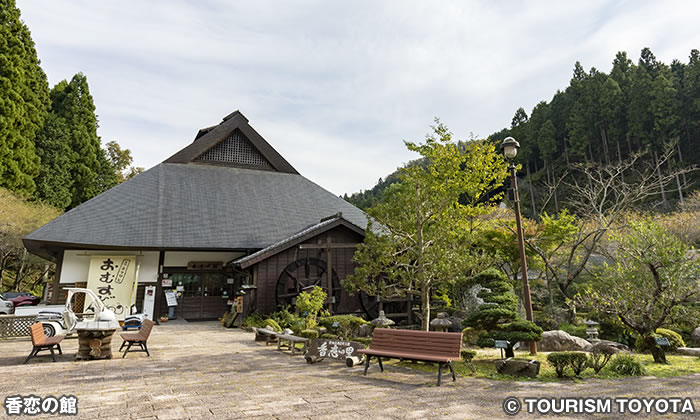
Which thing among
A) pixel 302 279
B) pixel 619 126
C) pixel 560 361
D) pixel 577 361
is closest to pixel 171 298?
pixel 302 279

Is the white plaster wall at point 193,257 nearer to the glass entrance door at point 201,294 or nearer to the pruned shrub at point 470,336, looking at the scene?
the glass entrance door at point 201,294

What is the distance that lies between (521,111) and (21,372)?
4819 cm

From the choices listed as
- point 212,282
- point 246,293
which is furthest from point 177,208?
point 246,293

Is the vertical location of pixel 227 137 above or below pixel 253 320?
above

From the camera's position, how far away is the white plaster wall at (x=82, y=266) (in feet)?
46.9

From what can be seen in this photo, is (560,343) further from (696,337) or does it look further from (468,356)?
(696,337)

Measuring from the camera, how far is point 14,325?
→ 384 inches

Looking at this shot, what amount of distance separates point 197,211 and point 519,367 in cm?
1491

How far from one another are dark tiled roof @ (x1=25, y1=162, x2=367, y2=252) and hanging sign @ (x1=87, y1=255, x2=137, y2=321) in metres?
1.03

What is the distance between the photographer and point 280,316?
497 inches

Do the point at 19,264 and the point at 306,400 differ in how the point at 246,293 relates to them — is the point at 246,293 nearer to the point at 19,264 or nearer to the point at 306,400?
the point at 306,400

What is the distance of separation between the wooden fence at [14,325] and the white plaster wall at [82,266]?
479 centimetres

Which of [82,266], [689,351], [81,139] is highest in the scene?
[81,139]

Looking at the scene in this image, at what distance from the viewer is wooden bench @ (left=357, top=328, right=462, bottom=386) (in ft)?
17.9
